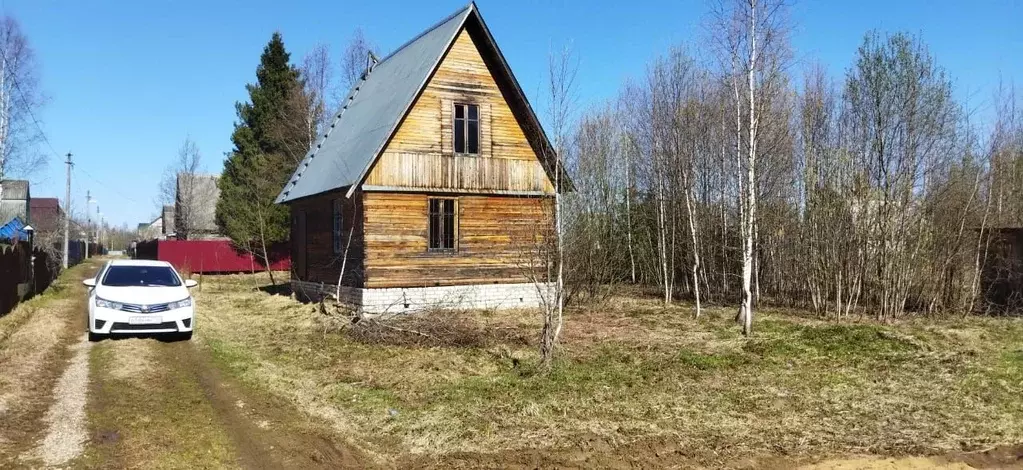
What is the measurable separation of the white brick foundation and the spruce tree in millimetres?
18583

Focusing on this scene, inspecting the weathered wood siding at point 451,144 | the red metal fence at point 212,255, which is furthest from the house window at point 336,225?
the red metal fence at point 212,255

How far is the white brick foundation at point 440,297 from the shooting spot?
17.8 metres

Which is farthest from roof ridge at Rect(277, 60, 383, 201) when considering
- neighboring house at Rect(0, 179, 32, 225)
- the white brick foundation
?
neighboring house at Rect(0, 179, 32, 225)

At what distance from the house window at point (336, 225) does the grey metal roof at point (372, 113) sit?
682mm

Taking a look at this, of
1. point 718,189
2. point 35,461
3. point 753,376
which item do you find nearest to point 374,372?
point 35,461

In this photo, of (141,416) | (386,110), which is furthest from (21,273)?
(141,416)

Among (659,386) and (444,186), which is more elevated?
(444,186)

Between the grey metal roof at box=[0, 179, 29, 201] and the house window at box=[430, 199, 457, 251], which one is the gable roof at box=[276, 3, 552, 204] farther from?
the grey metal roof at box=[0, 179, 29, 201]

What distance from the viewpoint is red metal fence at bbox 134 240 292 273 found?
127 ft

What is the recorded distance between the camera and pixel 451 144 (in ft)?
62.0

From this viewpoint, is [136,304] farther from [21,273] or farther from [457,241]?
[21,273]

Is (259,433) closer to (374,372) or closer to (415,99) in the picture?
(374,372)

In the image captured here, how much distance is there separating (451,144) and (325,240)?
5.57m

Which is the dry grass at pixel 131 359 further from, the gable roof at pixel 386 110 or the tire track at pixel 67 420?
the gable roof at pixel 386 110
